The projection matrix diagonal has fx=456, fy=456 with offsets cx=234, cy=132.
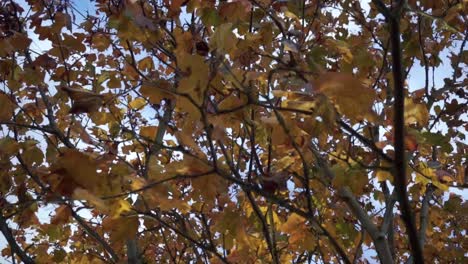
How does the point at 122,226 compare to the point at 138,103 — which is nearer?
the point at 122,226

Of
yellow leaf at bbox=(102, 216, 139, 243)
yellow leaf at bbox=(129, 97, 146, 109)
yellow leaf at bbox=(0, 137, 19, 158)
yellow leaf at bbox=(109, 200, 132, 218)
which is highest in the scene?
yellow leaf at bbox=(129, 97, 146, 109)

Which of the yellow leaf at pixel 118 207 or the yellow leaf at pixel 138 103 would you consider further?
the yellow leaf at pixel 138 103

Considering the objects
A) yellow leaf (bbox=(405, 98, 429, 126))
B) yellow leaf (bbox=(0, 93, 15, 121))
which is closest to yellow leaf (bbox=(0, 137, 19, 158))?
yellow leaf (bbox=(0, 93, 15, 121))

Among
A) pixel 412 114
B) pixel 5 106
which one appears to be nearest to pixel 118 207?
pixel 5 106

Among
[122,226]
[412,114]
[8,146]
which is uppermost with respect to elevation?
[8,146]

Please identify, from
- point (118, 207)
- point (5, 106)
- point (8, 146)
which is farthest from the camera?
point (8, 146)

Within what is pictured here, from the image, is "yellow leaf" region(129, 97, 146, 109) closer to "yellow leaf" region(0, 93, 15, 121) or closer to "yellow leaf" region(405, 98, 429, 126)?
"yellow leaf" region(0, 93, 15, 121)

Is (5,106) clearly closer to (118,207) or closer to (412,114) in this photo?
(118,207)

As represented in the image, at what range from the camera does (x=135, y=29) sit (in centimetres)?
217

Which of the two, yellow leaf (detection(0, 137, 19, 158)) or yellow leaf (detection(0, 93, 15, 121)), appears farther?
yellow leaf (detection(0, 137, 19, 158))

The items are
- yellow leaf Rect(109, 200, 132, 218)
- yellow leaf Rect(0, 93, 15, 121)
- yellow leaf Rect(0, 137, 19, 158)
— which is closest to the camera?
yellow leaf Rect(109, 200, 132, 218)

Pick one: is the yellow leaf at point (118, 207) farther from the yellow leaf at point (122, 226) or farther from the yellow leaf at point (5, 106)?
the yellow leaf at point (5, 106)

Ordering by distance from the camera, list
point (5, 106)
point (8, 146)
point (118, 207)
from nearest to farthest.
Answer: point (118, 207)
point (5, 106)
point (8, 146)

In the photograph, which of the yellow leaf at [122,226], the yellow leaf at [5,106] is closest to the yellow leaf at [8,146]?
the yellow leaf at [5,106]
